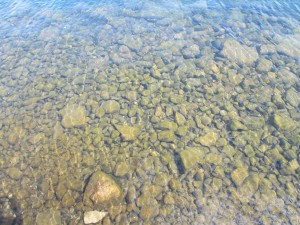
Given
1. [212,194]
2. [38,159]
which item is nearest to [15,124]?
[38,159]

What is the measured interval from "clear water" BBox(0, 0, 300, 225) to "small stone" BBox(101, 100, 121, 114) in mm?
38

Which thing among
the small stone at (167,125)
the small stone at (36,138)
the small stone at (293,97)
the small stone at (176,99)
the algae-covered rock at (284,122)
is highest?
the small stone at (293,97)

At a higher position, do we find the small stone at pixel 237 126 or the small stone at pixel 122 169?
the small stone at pixel 237 126

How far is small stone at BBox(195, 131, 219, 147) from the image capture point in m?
7.39

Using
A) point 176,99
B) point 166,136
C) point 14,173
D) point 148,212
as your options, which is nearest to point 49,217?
point 14,173

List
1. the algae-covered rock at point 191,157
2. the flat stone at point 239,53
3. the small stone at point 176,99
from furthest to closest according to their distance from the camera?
the flat stone at point 239,53
the small stone at point 176,99
the algae-covered rock at point 191,157

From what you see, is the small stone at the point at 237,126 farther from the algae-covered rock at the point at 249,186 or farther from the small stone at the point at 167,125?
the small stone at the point at 167,125

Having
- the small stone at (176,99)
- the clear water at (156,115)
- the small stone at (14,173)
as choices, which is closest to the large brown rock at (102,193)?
the clear water at (156,115)

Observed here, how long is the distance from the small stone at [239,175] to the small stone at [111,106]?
14.1 ft

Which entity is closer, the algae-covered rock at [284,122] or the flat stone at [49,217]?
the flat stone at [49,217]

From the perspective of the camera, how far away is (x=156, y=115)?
8.24 meters

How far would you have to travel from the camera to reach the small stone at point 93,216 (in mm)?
5828

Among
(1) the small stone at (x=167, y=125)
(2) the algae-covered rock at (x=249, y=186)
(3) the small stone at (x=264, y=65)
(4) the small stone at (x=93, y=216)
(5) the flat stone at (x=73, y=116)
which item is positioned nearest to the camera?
(4) the small stone at (x=93, y=216)

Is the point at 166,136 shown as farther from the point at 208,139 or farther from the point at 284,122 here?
the point at 284,122
